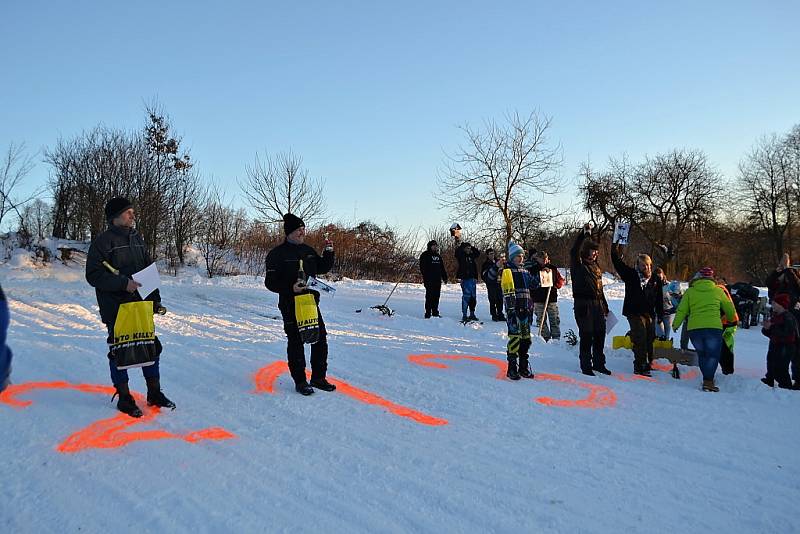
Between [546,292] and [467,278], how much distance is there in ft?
7.82

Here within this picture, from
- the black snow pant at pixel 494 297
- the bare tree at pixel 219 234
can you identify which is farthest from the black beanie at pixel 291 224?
the bare tree at pixel 219 234

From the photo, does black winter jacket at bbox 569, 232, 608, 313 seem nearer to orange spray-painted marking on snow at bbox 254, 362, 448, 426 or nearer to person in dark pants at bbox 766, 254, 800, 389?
person in dark pants at bbox 766, 254, 800, 389

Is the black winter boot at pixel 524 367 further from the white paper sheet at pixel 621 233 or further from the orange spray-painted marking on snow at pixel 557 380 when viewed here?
the white paper sheet at pixel 621 233

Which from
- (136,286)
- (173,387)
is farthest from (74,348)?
(136,286)

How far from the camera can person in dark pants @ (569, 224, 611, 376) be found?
7930 mm

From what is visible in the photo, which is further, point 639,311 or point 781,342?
point 639,311

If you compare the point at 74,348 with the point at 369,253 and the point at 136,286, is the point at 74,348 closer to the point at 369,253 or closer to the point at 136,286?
the point at 136,286

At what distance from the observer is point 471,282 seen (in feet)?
41.5

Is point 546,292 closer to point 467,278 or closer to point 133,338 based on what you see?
point 467,278

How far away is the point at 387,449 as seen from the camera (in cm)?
455

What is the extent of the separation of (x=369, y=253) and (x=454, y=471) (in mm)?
25584

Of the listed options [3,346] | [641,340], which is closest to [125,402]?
[3,346]

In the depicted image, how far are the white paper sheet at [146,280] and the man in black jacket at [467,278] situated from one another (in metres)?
8.04

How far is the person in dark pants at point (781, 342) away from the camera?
7285mm
